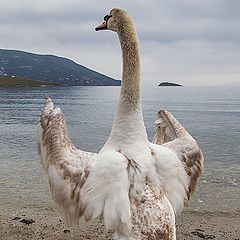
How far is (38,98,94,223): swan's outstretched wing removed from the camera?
233 inches

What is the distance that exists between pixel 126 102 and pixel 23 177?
12858mm

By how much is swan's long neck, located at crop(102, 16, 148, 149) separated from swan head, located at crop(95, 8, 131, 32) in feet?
0.18

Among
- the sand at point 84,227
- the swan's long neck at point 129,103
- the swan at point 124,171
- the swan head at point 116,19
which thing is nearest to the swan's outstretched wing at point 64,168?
the swan at point 124,171

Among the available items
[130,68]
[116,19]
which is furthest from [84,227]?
[116,19]

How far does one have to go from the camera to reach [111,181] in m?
5.72

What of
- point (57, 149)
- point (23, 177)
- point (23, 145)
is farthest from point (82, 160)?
point (23, 145)

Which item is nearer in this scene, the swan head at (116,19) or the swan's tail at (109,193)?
the swan's tail at (109,193)

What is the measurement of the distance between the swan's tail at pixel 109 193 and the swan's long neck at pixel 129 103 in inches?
16.1

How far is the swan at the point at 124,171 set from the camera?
5598 millimetres

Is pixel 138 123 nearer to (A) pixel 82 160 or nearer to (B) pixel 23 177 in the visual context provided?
(A) pixel 82 160

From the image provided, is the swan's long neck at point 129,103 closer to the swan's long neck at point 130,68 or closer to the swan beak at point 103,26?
the swan's long neck at point 130,68

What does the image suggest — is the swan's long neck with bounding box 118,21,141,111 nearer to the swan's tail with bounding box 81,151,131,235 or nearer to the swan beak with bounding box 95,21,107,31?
the swan beak with bounding box 95,21,107,31

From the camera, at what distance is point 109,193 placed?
567cm

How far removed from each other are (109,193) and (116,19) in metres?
2.73
